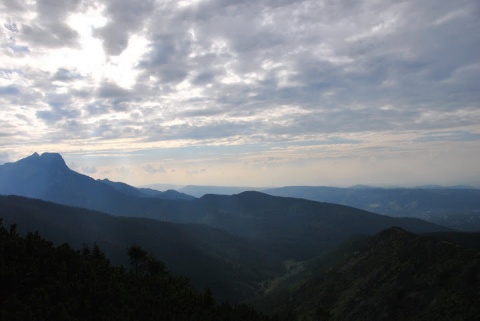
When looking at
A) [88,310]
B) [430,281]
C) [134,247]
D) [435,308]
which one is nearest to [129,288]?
[88,310]

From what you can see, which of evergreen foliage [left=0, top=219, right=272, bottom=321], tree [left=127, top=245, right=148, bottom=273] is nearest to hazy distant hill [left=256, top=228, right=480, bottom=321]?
evergreen foliage [left=0, top=219, right=272, bottom=321]

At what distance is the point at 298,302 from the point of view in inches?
7067

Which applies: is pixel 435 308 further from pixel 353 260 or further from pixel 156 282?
pixel 353 260

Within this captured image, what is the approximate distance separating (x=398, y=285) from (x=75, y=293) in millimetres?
113402

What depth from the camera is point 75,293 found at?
50312mm

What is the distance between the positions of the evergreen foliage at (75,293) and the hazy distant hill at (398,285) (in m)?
33.7

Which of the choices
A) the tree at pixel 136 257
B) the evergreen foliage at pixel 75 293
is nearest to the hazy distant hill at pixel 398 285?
the evergreen foliage at pixel 75 293

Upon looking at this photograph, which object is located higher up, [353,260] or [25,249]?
[25,249]

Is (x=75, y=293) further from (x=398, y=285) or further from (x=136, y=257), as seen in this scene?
(x=398, y=285)

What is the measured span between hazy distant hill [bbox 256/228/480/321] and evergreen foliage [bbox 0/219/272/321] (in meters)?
33.7

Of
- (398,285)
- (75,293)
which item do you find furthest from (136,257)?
(398,285)

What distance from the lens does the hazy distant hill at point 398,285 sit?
97250 millimetres

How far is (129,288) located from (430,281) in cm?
9783

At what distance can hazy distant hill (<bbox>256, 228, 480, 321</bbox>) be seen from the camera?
319ft
